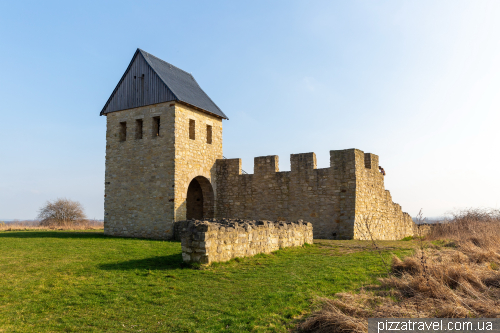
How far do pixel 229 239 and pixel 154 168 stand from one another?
343 inches

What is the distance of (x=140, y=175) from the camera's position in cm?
1683

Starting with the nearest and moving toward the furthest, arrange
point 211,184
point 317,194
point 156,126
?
point 317,194, point 156,126, point 211,184

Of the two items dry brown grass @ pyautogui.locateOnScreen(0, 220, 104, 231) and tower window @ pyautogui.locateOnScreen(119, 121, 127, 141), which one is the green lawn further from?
dry brown grass @ pyautogui.locateOnScreen(0, 220, 104, 231)

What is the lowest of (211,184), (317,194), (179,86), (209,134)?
(317,194)

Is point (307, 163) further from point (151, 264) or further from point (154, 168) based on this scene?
point (151, 264)

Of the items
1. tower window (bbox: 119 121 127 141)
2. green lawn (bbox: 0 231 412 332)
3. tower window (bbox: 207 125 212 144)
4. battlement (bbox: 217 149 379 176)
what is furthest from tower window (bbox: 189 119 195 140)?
green lawn (bbox: 0 231 412 332)

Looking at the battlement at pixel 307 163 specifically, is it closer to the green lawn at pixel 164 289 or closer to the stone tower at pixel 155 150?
the stone tower at pixel 155 150

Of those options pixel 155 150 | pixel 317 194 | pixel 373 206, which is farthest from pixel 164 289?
pixel 373 206

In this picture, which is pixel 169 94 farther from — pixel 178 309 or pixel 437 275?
pixel 437 275

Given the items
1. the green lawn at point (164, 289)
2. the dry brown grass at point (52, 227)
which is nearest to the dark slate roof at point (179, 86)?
the green lawn at point (164, 289)

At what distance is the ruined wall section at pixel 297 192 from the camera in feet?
50.2

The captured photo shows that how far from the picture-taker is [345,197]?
50.0 feet

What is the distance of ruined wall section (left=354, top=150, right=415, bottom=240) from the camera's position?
15.4 m

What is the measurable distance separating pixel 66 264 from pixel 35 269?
725 millimetres
